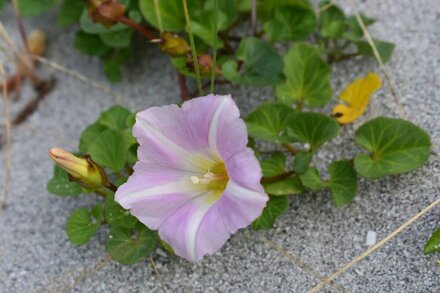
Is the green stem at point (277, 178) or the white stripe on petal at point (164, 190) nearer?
the white stripe on petal at point (164, 190)

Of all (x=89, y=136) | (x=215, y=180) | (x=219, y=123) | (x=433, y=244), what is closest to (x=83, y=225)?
(x=89, y=136)

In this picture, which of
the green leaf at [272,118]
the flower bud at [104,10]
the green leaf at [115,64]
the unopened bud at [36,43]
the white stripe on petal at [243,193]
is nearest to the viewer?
the white stripe on petal at [243,193]

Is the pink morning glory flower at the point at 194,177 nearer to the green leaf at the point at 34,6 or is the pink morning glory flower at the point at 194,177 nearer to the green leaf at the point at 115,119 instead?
the green leaf at the point at 115,119

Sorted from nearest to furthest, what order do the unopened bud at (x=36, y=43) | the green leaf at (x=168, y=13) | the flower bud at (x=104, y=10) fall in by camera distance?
the flower bud at (x=104, y=10), the green leaf at (x=168, y=13), the unopened bud at (x=36, y=43)

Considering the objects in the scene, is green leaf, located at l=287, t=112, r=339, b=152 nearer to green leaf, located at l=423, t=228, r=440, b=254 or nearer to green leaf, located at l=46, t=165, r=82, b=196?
green leaf, located at l=423, t=228, r=440, b=254

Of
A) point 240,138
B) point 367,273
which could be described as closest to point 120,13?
point 240,138

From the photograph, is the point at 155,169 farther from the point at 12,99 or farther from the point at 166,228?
the point at 12,99

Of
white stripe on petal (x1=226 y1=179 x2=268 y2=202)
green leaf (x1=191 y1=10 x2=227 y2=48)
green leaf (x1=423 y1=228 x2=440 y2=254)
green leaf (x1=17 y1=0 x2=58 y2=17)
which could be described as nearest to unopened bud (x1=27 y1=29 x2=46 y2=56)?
green leaf (x1=17 y1=0 x2=58 y2=17)

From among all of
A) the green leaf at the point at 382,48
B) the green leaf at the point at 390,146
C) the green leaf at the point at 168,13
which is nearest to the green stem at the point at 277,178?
the green leaf at the point at 390,146
